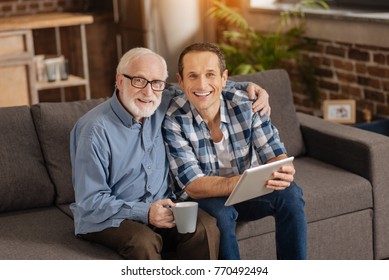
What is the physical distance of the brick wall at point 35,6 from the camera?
6.40 m

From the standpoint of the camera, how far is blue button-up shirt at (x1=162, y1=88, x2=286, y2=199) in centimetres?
296

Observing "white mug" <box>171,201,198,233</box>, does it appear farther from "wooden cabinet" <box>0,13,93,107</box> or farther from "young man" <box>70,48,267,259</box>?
"wooden cabinet" <box>0,13,93,107</box>

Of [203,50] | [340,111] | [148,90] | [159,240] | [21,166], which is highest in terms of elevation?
[203,50]

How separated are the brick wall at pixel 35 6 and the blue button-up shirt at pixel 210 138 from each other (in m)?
3.72

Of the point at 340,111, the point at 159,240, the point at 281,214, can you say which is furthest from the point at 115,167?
the point at 340,111

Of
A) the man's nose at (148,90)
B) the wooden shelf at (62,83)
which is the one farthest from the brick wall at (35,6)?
the man's nose at (148,90)

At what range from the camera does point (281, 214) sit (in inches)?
117

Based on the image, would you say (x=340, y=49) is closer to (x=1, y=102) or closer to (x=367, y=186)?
(x=367, y=186)

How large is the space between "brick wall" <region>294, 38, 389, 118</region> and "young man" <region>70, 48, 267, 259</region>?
7.23 feet

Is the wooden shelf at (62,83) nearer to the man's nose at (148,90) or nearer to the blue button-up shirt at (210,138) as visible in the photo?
the blue button-up shirt at (210,138)

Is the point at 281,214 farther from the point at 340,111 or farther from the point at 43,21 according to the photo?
the point at 43,21

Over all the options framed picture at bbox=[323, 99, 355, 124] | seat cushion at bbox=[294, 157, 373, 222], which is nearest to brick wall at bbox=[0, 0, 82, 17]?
framed picture at bbox=[323, 99, 355, 124]

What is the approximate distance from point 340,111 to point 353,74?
329 mm

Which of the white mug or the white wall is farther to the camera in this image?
the white wall
